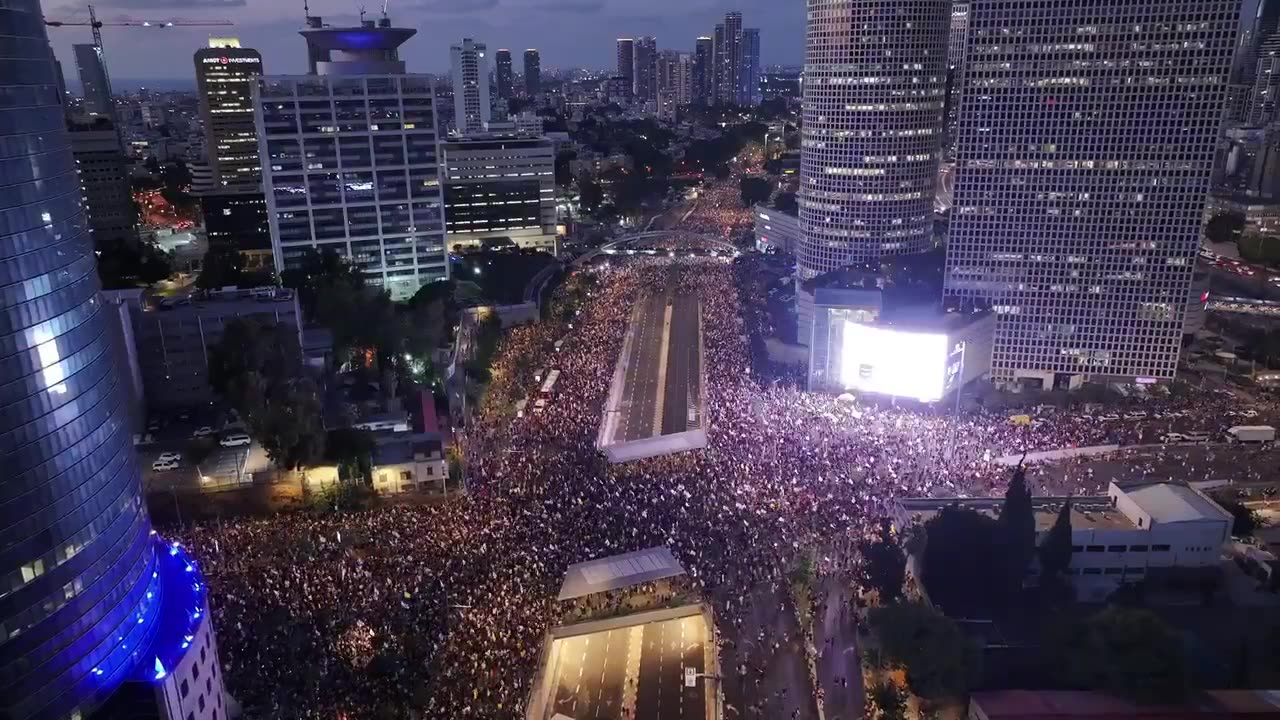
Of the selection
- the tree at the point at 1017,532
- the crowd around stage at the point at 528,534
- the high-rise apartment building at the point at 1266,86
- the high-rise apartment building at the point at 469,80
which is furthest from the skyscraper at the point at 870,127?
the high-rise apartment building at the point at 469,80

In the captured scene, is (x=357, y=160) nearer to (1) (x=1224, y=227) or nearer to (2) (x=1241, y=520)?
(2) (x=1241, y=520)

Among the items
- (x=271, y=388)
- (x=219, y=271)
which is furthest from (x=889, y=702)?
(x=219, y=271)

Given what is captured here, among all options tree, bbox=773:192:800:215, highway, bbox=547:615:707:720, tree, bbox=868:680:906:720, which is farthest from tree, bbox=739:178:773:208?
tree, bbox=868:680:906:720

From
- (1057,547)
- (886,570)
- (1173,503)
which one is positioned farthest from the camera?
(1173,503)

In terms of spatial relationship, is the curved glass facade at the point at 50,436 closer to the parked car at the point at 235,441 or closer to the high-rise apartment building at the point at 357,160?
the parked car at the point at 235,441

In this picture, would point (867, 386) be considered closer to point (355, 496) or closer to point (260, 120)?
point (355, 496)

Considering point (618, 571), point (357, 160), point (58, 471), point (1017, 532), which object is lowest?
point (618, 571)

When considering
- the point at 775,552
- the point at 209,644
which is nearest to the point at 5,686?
the point at 209,644
